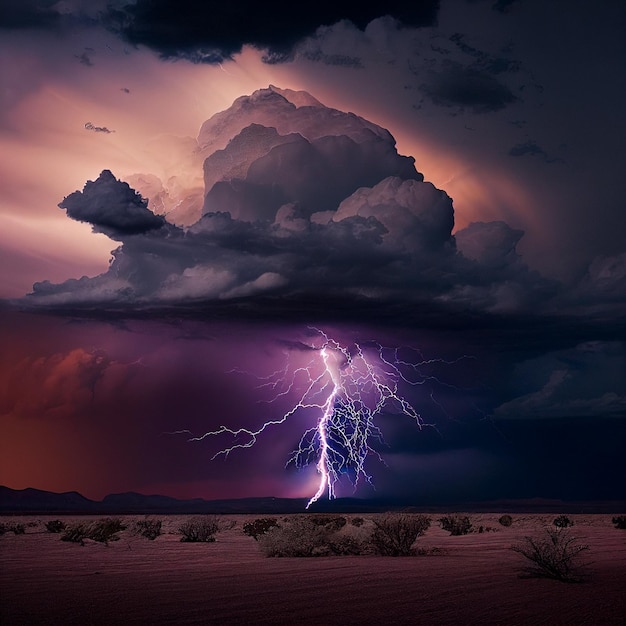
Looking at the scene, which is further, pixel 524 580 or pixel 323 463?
pixel 323 463

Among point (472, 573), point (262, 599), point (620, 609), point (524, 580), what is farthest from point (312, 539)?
point (620, 609)

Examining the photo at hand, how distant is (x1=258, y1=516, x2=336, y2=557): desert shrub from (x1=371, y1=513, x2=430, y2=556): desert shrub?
1613 millimetres

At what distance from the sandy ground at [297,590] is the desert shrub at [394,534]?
3.25ft

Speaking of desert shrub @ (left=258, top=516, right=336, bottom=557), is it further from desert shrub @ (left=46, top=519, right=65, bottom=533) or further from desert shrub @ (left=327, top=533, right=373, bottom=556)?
desert shrub @ (left=46, top=519, right=65, bottom=533)

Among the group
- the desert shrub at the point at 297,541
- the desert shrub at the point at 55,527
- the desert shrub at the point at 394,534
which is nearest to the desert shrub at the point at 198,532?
the desert shrub at the point at 55,527

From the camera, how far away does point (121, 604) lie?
45.9ft

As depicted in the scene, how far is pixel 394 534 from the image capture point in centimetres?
2409

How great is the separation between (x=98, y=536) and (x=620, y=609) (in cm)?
2260

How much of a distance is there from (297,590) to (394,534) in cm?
891

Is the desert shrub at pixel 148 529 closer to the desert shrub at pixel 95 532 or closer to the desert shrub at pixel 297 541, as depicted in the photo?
the desert shrub at pixel 95 532

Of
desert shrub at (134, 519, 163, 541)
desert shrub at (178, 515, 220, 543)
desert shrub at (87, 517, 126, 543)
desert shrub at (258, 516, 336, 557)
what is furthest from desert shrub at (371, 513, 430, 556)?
desert shrub at (134, 519, 163, 541)

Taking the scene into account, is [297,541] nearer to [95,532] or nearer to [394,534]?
[394,534]

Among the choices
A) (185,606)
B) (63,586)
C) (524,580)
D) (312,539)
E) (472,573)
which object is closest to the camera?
(185,606)

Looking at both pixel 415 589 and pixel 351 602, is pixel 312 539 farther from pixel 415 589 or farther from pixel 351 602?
pixel 351 602
